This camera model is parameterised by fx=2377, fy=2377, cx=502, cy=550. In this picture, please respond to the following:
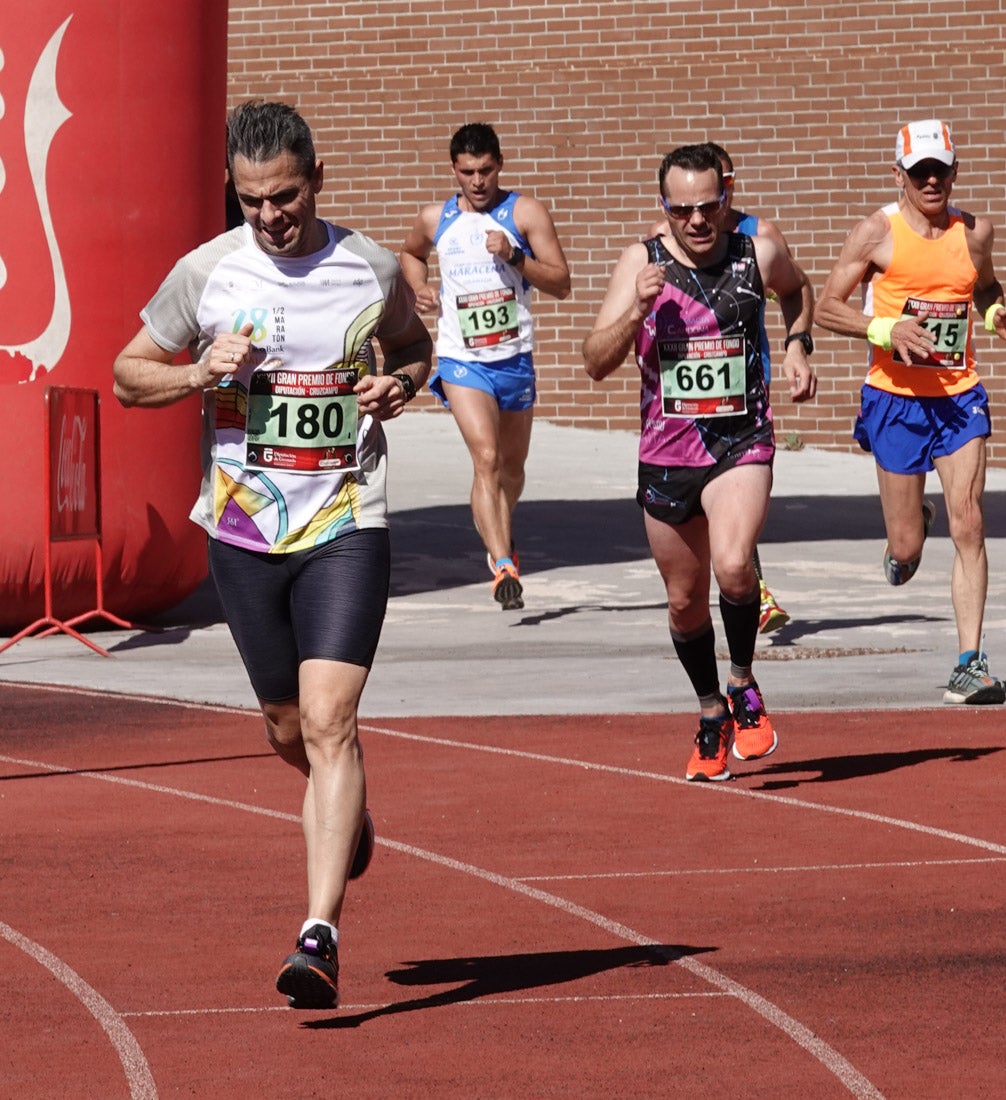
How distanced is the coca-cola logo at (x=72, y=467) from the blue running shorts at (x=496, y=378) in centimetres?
196

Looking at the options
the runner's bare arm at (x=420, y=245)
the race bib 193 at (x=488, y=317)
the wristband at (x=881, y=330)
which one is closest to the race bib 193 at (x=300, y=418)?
the wristband at (x=881, y=330)

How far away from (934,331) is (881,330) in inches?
10.4

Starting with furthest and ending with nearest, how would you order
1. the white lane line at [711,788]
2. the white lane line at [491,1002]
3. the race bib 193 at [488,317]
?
the race bib 193 at [488,317], the white lane line at [711,788], the white lane line at [491,1002]

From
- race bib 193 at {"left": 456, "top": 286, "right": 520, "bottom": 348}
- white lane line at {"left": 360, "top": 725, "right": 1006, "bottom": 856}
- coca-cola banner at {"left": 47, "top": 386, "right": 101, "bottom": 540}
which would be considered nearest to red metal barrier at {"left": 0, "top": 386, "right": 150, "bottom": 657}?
coca-cola banner at {"left": 47, "top": 386, "right": 101, "bottom": 540}

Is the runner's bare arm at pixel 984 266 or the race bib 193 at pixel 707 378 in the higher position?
the runner's bare arm at pixel 984 266

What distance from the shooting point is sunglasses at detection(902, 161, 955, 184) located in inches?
380

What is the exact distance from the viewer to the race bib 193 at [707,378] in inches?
317

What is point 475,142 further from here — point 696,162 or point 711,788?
point 711,788

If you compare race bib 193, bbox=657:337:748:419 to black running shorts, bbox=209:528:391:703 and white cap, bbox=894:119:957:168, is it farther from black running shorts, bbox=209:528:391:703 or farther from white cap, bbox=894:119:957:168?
black running shorts, bbox=209:528:391:703

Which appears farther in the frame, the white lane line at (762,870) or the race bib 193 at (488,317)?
the race bib 193 at (488,317)

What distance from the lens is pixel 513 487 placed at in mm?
13234

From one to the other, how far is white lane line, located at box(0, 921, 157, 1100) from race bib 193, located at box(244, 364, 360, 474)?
1.29 m

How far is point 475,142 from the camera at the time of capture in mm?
12570

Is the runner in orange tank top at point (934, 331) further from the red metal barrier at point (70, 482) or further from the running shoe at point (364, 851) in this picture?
the running shoe at point (364, 851)
